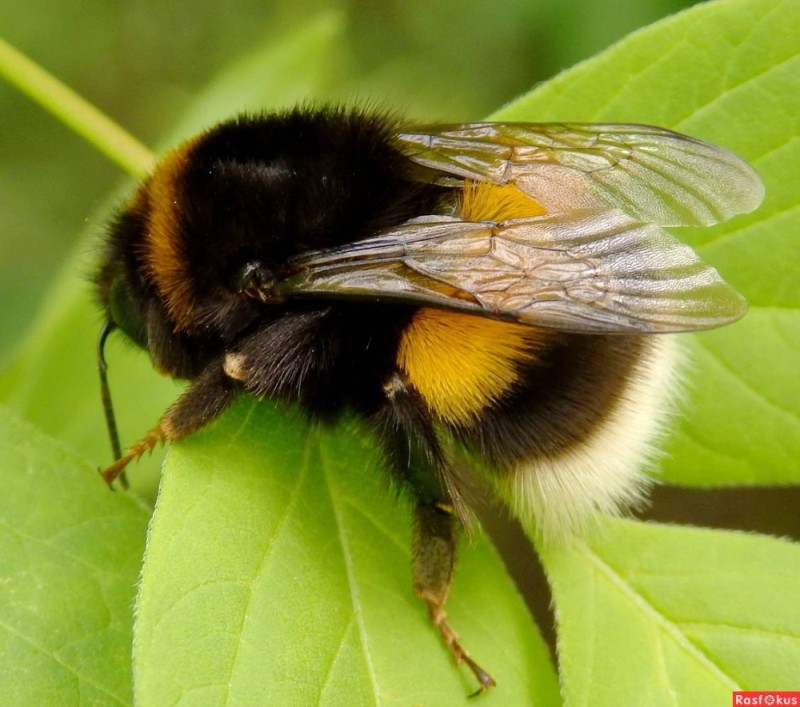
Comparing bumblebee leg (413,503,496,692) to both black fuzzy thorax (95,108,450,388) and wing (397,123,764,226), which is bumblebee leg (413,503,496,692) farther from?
wing (397,123,764,226)

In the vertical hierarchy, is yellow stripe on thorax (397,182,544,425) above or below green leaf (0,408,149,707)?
above

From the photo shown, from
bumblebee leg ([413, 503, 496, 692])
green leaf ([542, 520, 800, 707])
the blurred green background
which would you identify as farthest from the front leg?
Result: the blurred green background

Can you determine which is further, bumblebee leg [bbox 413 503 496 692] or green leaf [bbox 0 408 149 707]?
bumblebee leg [bbox 413 503 496 692]

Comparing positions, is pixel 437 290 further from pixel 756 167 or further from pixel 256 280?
pixel 756 167

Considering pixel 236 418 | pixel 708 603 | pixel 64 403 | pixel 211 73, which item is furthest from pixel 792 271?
pixel 211 73

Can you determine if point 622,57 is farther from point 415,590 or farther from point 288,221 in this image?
point 415,590

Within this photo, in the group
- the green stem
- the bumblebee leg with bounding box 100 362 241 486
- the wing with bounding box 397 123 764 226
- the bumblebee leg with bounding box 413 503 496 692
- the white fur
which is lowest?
the bumblebee leg with bounding box 413 503 496 692

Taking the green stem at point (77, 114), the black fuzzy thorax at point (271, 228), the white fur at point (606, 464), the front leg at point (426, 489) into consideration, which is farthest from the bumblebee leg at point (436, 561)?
the green stem at point (77, 114)

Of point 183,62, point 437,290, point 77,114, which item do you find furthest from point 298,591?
point 183,62
